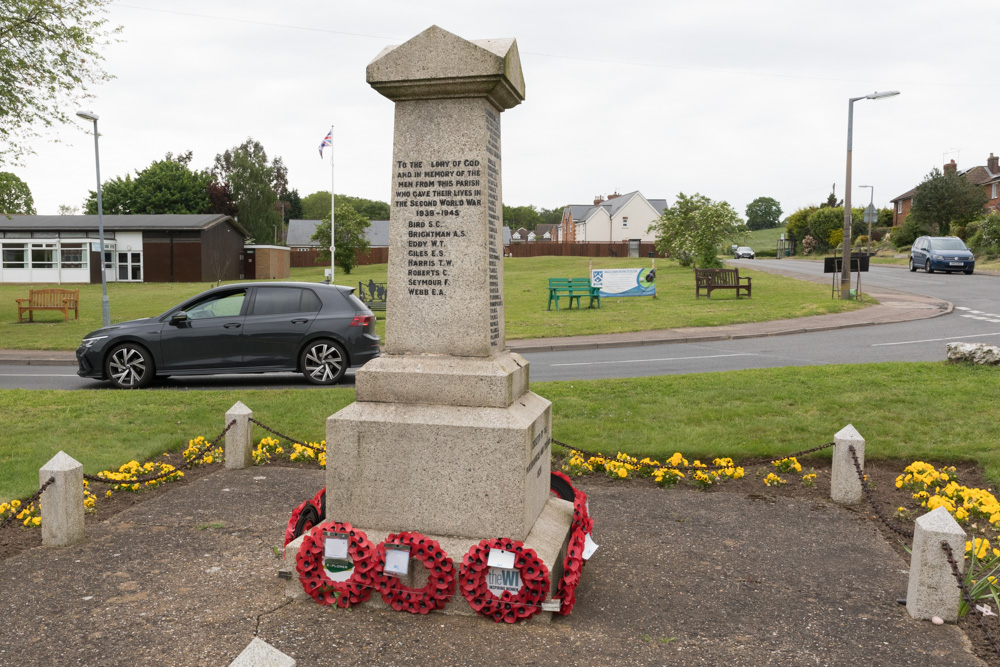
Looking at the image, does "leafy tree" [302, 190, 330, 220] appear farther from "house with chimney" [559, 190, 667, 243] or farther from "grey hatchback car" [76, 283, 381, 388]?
"grey hatchback car" [76, 283, 381, 388]

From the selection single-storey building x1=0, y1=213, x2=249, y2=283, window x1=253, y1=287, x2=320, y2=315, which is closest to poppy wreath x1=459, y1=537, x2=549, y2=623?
window x1=253, y1=287, x2=320, y2=315

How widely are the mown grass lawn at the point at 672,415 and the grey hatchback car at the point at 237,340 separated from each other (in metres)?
1.29

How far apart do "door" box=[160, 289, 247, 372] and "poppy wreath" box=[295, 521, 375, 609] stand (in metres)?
7.79

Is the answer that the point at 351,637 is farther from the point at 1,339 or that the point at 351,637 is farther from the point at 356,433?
the point at 1,339

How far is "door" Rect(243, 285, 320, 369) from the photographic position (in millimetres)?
11414

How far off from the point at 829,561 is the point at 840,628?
95 cm

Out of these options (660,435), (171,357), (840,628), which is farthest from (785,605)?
(171,357)

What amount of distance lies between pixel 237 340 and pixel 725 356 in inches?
338

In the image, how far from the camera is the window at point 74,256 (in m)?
46.1

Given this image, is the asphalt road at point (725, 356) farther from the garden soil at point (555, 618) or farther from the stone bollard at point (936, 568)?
the stone bollard at point (936, 568)

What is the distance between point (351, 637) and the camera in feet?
12.2

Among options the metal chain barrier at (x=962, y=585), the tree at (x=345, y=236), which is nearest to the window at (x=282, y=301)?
the metal chain barrier at (x=962, y=585)

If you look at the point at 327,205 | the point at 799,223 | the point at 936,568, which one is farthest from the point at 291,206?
the point at 936,568

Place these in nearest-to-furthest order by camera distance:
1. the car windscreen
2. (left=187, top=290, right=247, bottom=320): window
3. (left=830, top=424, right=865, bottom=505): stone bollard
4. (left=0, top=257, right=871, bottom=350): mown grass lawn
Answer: (left=830, top=424, right=865, bottom=505): stone bollard → (left=187, top=290, right=247, bottom=320): window → (left=0, top=257, right=871, bottom=350): mown grass lawn → the car windscreen
